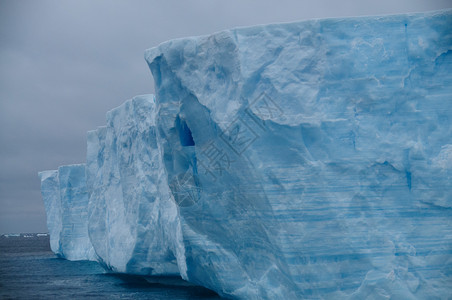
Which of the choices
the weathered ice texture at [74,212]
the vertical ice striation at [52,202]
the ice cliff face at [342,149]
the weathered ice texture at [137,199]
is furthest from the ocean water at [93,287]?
the vertical ice striation at [52,202]

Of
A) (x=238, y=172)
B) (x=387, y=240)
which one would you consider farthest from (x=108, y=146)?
(x=387, y=240)

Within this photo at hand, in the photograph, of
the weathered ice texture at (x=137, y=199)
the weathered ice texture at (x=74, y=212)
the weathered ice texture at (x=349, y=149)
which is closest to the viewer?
the weathered ice texture at (x=349, y=149)

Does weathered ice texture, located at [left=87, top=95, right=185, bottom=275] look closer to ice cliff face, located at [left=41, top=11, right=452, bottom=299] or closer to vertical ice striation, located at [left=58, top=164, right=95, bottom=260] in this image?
ice cliff face, located at [left=41, top=11, right=452, bottom=299]

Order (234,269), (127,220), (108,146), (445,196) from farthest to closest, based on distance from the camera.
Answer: (108,146) < (127,220) < (234,269) < (445,196)

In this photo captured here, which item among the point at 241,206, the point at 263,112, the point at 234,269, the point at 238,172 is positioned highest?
the point at 263,112

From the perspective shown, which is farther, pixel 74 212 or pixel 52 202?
pixel 52 202

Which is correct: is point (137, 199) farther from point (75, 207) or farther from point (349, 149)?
point (75, 207)

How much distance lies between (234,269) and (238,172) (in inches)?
67.2

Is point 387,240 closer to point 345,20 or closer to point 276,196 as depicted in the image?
point 276,196

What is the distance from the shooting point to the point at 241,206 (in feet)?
26.7

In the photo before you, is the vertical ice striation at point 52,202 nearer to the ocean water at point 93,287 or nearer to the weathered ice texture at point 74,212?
the weathered ice texture at point 74,212

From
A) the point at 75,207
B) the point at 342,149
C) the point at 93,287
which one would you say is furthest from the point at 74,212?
the point at 342,149

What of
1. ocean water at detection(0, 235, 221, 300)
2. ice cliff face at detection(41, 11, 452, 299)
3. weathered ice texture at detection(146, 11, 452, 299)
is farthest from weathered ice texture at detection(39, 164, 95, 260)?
weathered ice texture at detection(146, 11, 452, 299)

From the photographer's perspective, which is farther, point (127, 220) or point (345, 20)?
point (127, 220)
